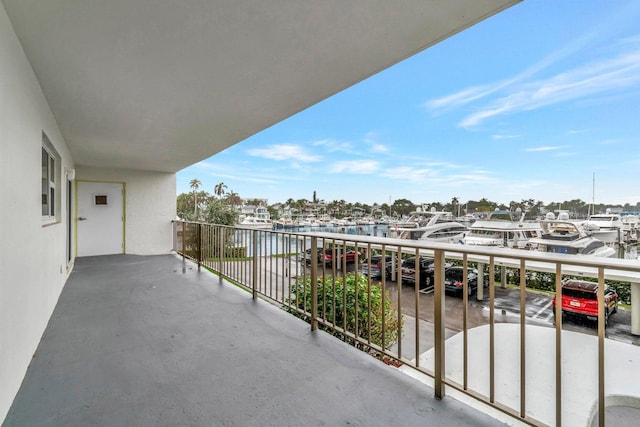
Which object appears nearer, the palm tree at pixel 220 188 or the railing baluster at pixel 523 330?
the railing baluster at pixel 523 330

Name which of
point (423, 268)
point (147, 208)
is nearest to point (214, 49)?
point (423, 268)

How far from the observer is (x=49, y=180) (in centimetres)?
353

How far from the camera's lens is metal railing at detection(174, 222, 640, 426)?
4.55 ft

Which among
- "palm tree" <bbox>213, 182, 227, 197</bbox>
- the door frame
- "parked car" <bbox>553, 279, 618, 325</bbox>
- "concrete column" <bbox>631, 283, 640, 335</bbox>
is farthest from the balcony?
"palm tree" <bbox>213, 182, 227, 197</bbox>

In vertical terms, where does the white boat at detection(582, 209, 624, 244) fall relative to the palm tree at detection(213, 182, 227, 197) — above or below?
below

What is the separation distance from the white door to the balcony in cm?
344

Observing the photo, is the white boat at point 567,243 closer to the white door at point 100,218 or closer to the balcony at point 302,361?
the balcony at point 302,361

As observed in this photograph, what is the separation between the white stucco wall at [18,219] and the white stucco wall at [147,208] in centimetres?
494

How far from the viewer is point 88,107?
3148mm

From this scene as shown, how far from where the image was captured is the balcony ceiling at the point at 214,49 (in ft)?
5.06

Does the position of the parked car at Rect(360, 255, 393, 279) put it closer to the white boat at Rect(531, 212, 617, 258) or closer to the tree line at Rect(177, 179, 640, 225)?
the white boat at Rect(531, 212, 617, 258)

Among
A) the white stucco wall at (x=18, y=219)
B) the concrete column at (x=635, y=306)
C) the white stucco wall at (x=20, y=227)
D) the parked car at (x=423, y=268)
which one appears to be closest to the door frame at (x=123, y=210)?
the white stucco wall at (x=20, y=227)

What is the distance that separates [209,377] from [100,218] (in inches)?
263

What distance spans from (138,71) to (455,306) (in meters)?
10.6
